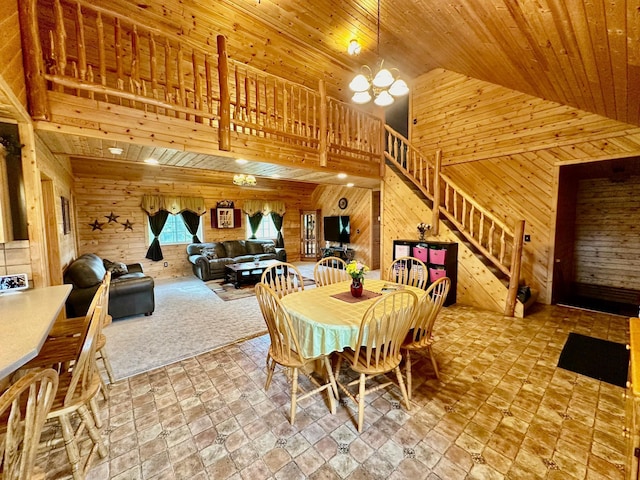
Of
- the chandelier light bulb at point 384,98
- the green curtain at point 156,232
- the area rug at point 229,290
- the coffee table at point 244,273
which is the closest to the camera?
the chandelier light bulb at point 384,98

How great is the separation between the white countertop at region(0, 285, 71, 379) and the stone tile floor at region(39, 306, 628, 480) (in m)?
0.90

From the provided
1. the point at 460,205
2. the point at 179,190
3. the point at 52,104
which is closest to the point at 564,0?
the point at 460,205

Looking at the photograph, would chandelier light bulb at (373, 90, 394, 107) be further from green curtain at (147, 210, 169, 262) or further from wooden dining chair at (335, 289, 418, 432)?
green curtain at (147, 210, 169, 262)

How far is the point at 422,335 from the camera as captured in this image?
2.40 m

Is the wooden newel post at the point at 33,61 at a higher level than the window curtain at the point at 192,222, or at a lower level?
higher

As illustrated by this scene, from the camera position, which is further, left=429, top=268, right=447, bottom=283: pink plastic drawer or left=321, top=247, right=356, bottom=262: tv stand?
left=321, top=247, right=356, bottom=262: tv stand

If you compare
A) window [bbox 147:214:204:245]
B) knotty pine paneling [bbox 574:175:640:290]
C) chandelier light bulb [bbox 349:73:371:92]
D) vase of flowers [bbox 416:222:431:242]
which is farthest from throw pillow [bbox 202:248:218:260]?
knotty pine paneling [bbox 574:175:640:290]

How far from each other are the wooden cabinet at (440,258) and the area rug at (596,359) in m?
1.63

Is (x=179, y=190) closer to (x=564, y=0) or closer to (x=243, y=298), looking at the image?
(x=243, y=298)

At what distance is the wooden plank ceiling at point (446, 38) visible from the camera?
Answer: 2.22 metres

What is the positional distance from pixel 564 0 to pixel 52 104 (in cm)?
437

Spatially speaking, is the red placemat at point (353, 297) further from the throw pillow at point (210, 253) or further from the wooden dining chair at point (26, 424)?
the throw pillow at point (210, 253)

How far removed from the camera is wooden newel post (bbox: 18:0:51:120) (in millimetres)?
2246

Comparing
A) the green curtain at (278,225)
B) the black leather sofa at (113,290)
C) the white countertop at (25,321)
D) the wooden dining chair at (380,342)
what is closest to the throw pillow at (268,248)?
the green curtain at (278,225)
